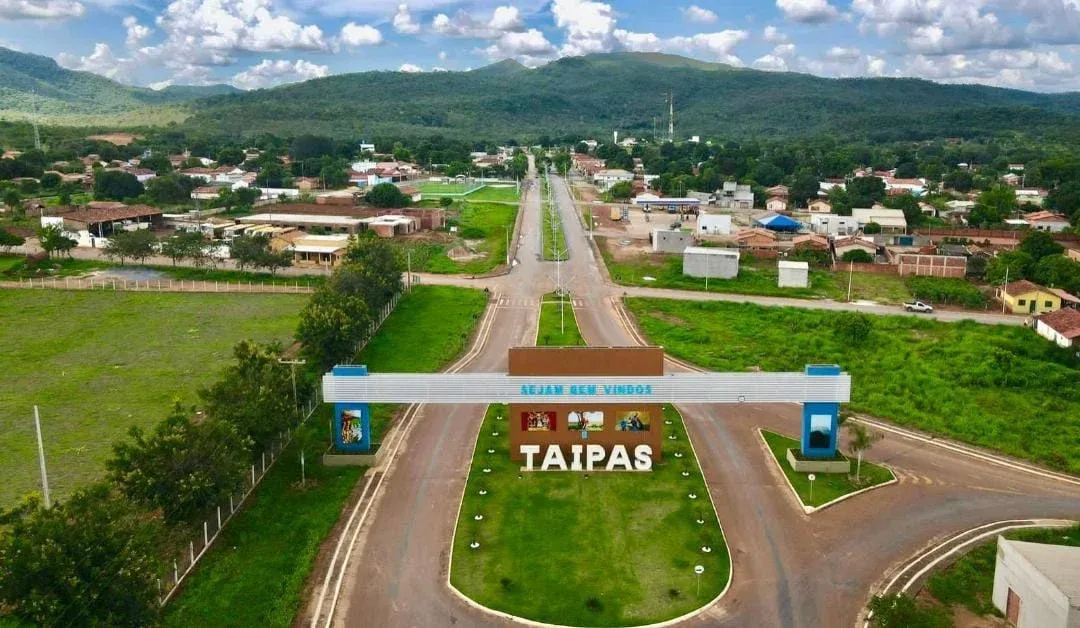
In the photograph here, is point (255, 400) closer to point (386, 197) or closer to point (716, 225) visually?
point (716, 225)

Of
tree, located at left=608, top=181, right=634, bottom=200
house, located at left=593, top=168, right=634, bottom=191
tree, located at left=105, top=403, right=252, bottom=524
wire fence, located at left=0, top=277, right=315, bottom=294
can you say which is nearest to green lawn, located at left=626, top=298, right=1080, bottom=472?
wire fence, located at left=0, top=277, right=315, bottom=294

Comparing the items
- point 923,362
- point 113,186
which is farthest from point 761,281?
point 113,186

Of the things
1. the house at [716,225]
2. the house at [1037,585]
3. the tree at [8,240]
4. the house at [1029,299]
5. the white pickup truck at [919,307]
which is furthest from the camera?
the house at [716,225]

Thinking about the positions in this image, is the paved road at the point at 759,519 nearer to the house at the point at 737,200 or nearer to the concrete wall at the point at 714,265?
the concrete wall at the point at 714,265

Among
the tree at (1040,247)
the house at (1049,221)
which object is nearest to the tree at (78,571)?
the tree at (1040,247)

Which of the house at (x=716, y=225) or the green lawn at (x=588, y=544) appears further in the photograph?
the house at (x=716, y=225)

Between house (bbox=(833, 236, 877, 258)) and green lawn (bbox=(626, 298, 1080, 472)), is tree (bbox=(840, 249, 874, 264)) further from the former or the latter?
green lawn (bbox=(626, 298, 1080, 472))

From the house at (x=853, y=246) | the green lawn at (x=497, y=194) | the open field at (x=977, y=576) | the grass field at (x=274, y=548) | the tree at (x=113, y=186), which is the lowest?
the open field at (x=977, y=576)
